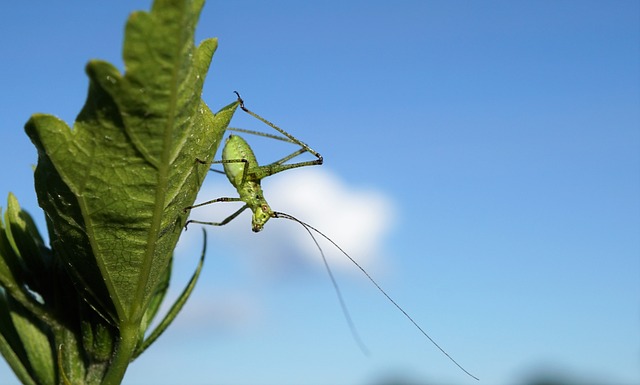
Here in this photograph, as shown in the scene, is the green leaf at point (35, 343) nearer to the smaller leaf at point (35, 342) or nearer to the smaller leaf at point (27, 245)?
the smaller leaf at point (35, 342)

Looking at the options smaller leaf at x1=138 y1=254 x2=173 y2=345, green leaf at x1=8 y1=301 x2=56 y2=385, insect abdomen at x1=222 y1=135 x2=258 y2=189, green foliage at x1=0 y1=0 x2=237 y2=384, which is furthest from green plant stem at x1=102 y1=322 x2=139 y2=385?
insect abdomen at x1=222 y1=135 x2=258 y2=189

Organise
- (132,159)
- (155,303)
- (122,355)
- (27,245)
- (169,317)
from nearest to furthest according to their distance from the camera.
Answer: (132,159) → (122,355) → (27,245) → (169,317) → (155,303)

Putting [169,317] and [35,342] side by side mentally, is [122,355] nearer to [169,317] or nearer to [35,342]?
[169,317]

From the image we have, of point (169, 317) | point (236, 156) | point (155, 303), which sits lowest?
point (169, 317)

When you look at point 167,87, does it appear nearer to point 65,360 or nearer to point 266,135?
point 65,360

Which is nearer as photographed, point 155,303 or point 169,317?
Result: point 169,317

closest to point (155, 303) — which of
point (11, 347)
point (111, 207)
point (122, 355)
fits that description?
point (122, 355)

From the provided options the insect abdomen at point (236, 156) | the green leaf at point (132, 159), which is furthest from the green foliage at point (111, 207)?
the insect abdomen at point (236, 156)
